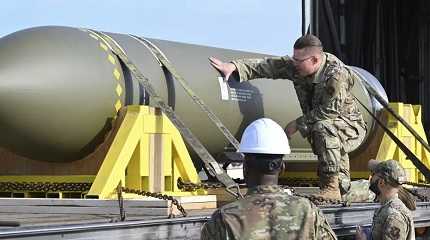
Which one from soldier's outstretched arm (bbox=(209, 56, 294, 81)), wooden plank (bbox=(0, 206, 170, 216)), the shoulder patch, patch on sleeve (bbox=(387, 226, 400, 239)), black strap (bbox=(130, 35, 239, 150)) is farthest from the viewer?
soldier's outstretched arm (bbox=(209, 56, 294, 81))

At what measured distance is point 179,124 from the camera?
5.32 m

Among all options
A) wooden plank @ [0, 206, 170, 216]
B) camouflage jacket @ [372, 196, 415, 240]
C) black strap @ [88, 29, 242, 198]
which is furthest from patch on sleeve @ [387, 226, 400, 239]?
wooden plank @ [0, 206, 170, 216]

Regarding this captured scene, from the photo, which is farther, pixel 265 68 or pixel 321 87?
pixel 265 68

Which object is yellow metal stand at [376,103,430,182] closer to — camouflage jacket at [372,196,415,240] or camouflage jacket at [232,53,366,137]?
camouflage jacket at [232,53,366,137]

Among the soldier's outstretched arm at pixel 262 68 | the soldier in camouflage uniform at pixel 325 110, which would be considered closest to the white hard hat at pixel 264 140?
the soldier in camouflage uniform at pixel 325 110

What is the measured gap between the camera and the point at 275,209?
107 inches

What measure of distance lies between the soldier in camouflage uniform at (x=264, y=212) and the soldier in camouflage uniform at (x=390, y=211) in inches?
55.7

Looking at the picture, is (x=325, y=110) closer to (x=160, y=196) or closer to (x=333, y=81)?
(x=333, y=81)

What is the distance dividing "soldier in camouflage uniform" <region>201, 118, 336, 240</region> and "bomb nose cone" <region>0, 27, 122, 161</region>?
9.09 feet

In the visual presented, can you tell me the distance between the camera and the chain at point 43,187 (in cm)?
558

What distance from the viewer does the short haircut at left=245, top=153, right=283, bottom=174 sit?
2.74 meters

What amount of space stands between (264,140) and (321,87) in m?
3.26

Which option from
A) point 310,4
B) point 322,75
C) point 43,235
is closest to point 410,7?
point 310,4

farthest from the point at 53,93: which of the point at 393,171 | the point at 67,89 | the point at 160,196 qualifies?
the point at 393,171
